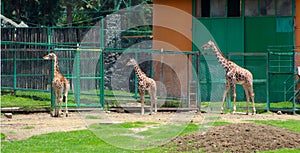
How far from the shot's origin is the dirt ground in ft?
42.1

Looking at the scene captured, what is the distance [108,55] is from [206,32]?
6939 millimetres

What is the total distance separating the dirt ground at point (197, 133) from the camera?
42.1 feet

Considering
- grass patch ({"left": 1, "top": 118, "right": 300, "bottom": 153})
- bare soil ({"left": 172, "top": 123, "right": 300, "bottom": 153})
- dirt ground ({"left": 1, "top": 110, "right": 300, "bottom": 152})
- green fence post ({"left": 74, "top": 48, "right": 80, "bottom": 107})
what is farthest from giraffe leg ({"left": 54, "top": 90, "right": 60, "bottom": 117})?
bare soil ({"left": 172, "top": 123, "right": 300, "bottom": 153})

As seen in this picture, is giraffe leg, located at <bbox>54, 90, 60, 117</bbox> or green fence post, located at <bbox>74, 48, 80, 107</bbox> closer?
giraffe leg, located at <bbox>54, 90, 60, 117</bbox>

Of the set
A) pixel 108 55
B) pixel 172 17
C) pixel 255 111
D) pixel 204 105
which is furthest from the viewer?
pixel 108 55

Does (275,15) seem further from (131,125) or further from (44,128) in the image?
(44,128)

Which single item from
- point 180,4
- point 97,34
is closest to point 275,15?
point 180,4

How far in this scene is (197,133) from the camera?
13.9 metres

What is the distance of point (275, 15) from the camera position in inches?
934

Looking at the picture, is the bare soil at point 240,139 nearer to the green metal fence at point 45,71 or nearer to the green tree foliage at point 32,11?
the green metal fence at point 45,71

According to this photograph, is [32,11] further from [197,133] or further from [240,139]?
[240,139]

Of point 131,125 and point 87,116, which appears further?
point 87,116

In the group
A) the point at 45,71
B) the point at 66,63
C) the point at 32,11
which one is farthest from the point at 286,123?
the point at 32,11

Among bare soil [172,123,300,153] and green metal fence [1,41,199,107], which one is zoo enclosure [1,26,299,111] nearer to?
green metal fence [1,41,199,107]
